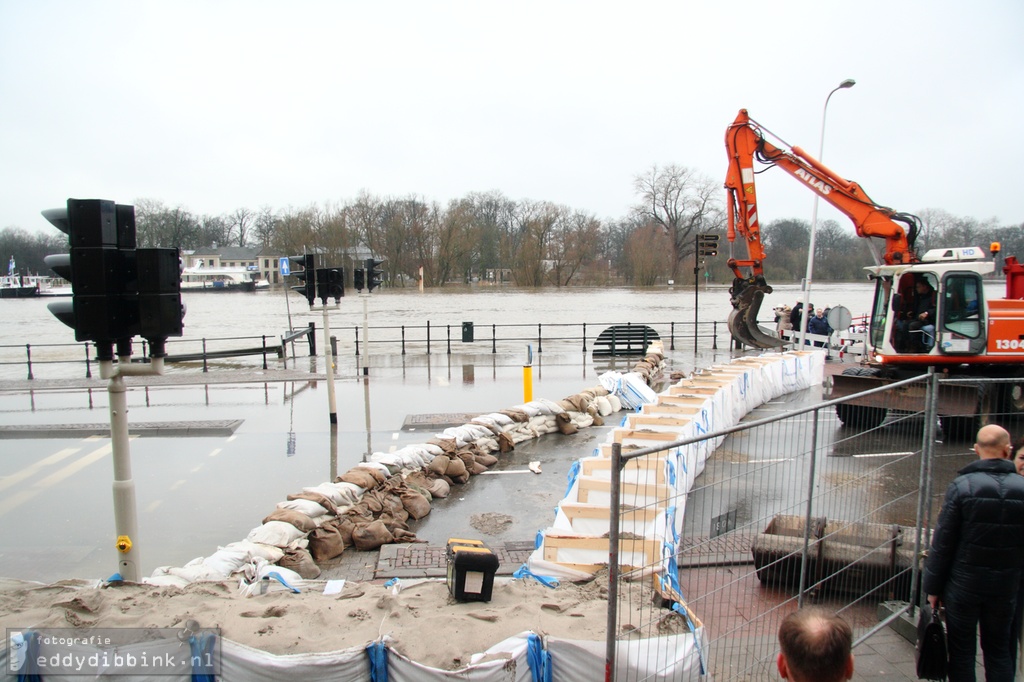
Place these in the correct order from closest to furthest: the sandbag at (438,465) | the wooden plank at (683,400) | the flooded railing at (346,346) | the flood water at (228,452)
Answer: the flood water at (228,452), the sandbag at (438,465), the wooden plank at (683,400), the flooded railing at (346,346)

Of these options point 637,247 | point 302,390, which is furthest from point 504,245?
point 302,390

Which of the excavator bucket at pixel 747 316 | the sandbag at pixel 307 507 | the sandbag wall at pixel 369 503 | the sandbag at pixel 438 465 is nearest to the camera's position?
the sandbag wall at pixel 369 503

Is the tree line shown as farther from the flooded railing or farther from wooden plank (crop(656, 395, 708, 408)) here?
wooden plank (crop(656, 395, 708, 408))

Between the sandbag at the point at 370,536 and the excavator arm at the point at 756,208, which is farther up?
the excavator arm at the point at 756,208

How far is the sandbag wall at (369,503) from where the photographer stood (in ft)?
20.2

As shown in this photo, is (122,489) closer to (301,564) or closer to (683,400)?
(301,564)

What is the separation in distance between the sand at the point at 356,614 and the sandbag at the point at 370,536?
89.8 inches

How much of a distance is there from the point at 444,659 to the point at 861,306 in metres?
61.4

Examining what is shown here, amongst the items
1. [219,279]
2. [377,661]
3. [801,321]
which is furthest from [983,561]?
[219,279]

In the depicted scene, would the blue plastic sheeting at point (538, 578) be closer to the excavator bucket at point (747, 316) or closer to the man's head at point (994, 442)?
the man's head at point (994, 442)

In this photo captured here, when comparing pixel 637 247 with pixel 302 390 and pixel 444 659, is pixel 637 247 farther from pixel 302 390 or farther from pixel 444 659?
pixel 444 659

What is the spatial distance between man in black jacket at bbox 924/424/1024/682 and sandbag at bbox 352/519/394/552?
5105 mm

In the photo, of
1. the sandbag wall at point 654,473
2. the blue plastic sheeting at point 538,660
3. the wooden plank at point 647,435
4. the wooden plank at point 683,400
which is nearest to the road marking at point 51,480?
the sandbag wall at point 654,473

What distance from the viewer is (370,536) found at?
24.5ft
